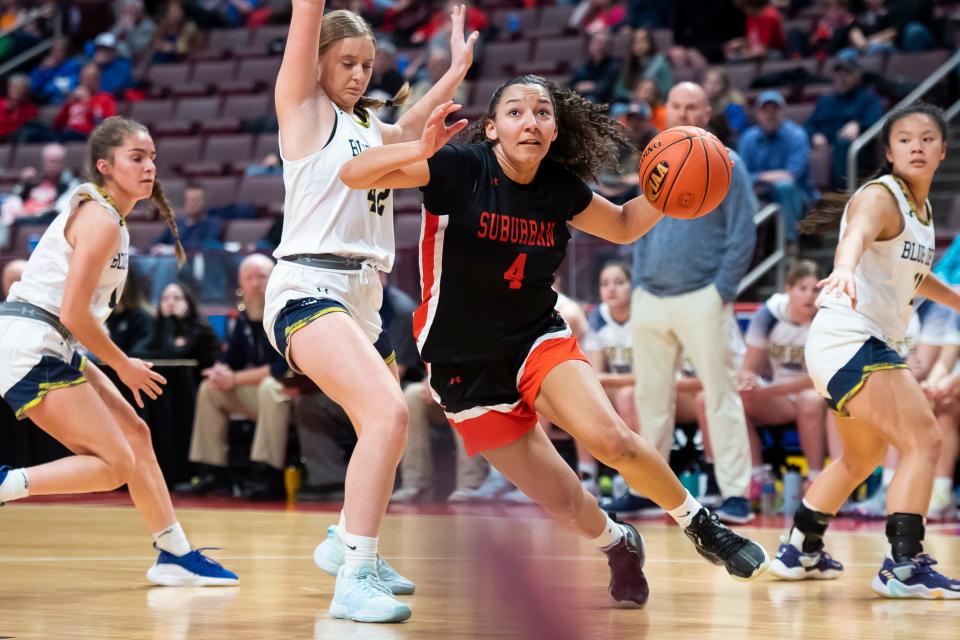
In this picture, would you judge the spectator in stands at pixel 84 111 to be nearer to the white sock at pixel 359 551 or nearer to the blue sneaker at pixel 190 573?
the blue sneaker at pixel 190 573

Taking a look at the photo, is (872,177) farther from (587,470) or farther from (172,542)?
(587,470)

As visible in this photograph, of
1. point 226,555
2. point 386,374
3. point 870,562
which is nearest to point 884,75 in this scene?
point 870,562

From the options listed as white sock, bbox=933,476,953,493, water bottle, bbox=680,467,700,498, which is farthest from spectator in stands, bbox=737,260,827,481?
white sock, bbox=933,476,953,493

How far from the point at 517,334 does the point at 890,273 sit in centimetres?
148

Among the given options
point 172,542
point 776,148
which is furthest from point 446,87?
point 776,148

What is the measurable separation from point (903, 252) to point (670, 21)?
9116 millimetres

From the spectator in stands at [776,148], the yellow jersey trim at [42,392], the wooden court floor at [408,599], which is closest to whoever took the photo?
the wooden court floor at [408,599]

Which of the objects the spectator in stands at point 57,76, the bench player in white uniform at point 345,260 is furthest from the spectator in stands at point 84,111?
the bench player in white uniform at point 345,260

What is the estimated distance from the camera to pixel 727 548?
13.0 feet

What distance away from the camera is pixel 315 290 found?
3928mm

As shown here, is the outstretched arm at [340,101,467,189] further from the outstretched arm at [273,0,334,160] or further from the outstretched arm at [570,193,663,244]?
the outstretched arm at [570,193,663,244]

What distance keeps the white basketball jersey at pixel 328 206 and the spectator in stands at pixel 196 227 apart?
7.68 meters

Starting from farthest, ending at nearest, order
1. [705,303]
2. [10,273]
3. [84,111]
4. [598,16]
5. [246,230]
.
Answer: [84,111] < [598,16] < [246,230] < [10,273] < [705,303]

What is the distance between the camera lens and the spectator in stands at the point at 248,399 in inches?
336
